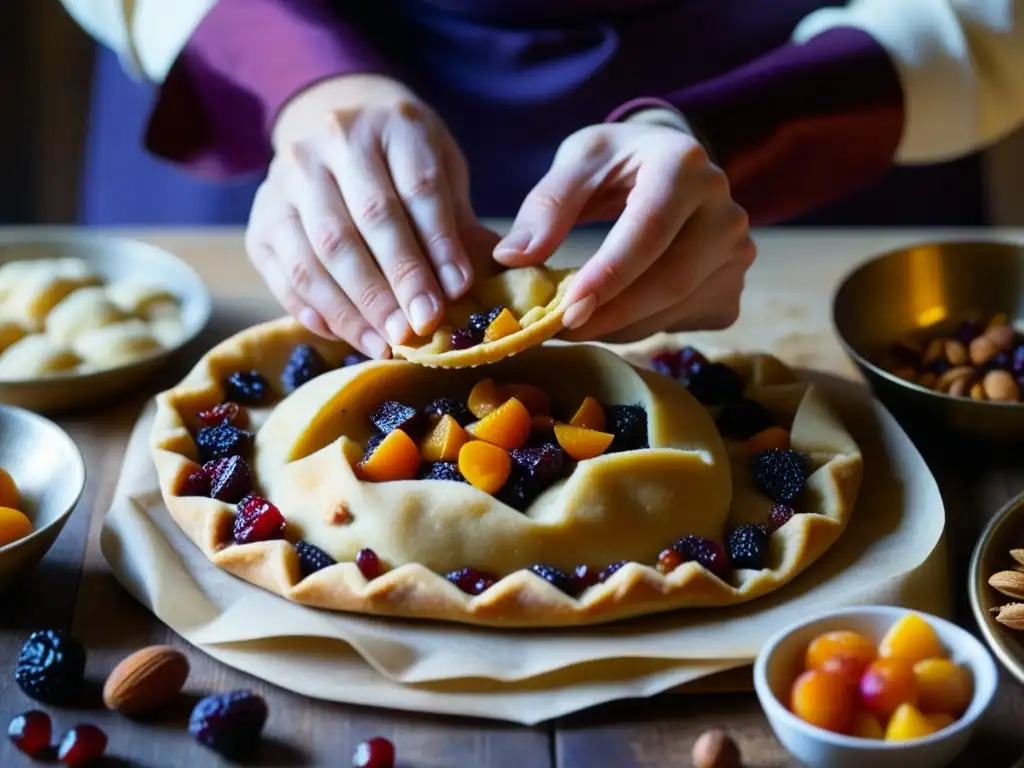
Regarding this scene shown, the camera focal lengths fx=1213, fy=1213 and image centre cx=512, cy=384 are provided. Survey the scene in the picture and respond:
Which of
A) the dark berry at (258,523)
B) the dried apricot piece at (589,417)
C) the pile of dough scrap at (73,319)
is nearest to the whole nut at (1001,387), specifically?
the dried apricot piece at (589,417)

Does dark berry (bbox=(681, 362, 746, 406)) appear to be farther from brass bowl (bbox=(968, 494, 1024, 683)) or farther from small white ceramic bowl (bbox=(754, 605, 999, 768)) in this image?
small white ceramic bowl (bbox=(754, 605, 999, 768))

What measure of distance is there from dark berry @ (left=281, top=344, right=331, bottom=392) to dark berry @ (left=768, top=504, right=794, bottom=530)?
1.01m

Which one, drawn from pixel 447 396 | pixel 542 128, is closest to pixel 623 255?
pixel 447 396

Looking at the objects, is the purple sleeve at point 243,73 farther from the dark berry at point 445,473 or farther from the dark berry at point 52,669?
the dark berry at point 52,669

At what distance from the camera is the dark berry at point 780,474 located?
2207 millimetres

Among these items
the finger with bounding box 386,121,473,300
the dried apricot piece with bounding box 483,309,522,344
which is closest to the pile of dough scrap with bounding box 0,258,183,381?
the finger with bounding box 386,121,473,300

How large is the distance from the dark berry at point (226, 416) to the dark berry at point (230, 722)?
2.62 ft

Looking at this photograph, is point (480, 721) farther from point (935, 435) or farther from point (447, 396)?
point (935, 435)

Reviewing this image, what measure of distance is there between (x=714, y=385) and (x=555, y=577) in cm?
72

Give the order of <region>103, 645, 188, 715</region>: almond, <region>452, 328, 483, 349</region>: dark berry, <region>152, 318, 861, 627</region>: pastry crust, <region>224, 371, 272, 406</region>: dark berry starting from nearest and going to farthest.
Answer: <region>103, 645, 188, 715</region>: almond → <region>152, 318, 861, 627</region>: pastry crust → <region>452, 328, 483, 349</region>: dark berry → <region>224, 371, 272, 406</region>: dark berry

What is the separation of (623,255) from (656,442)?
342 mm

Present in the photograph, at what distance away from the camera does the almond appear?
1793 mm

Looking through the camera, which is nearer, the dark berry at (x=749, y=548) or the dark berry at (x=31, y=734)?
the dark berry at (x=31, y=734)

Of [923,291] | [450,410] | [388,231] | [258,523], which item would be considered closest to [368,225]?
[388,231]
